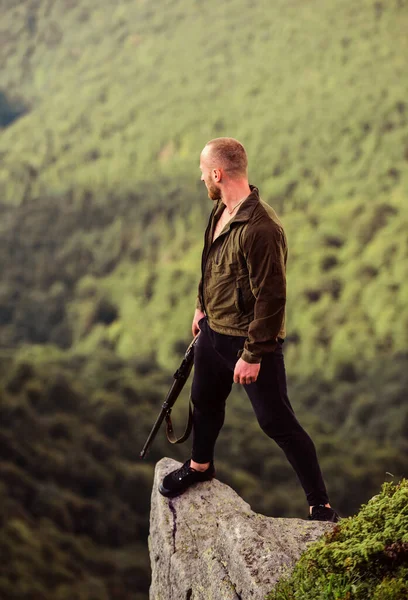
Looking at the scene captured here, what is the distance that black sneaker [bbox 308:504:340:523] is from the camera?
4188mm

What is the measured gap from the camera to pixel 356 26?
32.2 m

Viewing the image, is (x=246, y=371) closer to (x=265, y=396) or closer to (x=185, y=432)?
(x=265, y=396)

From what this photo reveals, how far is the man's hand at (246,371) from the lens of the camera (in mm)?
3881

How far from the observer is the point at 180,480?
4590 millimetres

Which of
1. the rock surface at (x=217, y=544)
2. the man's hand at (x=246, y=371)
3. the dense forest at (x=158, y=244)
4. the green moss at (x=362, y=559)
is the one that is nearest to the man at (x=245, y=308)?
the man's hand at (x=246, y=371)

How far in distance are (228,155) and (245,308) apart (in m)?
0.67

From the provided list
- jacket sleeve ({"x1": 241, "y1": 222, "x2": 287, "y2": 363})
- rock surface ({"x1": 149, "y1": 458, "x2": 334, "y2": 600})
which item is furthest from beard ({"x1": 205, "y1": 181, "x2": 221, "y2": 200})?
rock surface ({"x1": 149, "y1": 458, "x2": 334, "y2": 600})

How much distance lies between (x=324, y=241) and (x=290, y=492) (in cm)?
831

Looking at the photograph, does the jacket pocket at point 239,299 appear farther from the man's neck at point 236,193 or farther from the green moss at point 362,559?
the green moss at point 362,559

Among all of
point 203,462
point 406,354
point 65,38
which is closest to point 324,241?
point 406,354

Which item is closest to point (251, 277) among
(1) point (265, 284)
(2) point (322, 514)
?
(1) point (265, 284)

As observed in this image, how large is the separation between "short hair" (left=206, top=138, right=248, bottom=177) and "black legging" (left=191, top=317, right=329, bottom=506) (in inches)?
29.8

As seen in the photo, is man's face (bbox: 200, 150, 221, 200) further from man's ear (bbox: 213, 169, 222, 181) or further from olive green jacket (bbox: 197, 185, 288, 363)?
olive green jacket (bbox: 197, 185, 288, 363)

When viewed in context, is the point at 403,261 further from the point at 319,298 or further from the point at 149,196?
the point at 149,196
